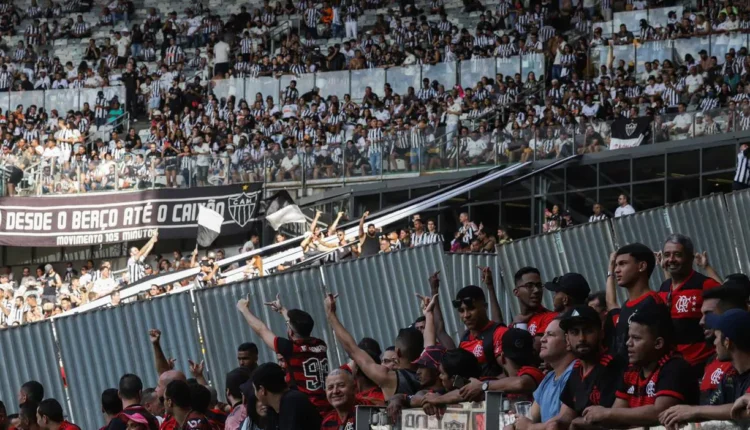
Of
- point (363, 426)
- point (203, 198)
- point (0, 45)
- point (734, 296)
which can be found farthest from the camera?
point (0, 45)

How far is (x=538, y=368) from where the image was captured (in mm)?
8195

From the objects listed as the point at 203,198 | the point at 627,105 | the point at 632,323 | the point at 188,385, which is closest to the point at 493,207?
the point at 627,105

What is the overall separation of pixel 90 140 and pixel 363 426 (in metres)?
26.9

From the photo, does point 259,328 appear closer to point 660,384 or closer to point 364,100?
point 660,384

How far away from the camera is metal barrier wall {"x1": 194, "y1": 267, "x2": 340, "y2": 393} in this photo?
13633 mm

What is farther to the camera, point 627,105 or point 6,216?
point 6,216

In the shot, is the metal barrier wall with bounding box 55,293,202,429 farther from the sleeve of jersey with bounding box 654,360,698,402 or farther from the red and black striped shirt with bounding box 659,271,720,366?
the sleeve of jersey with bounding box 654,360,698,402

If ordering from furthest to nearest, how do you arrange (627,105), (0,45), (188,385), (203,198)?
1. (0,45)
2. (203,198)
3. (627,105)
4. (188,385)

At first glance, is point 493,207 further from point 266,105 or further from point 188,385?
point 188,385

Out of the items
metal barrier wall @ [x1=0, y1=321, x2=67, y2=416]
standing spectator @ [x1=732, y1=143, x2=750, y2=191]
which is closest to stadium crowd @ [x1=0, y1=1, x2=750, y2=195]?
standing spectator @ [x1=732, y1=143, x2=750, y2=191]

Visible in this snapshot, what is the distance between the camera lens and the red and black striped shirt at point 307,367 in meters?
9.30

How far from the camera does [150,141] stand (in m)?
32.8

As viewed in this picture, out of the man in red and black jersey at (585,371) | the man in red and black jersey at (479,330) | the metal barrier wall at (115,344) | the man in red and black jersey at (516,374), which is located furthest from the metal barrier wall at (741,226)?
the man in red and black jersey at (585,371)

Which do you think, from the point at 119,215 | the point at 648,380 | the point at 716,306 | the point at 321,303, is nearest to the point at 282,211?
the point at 119,215
